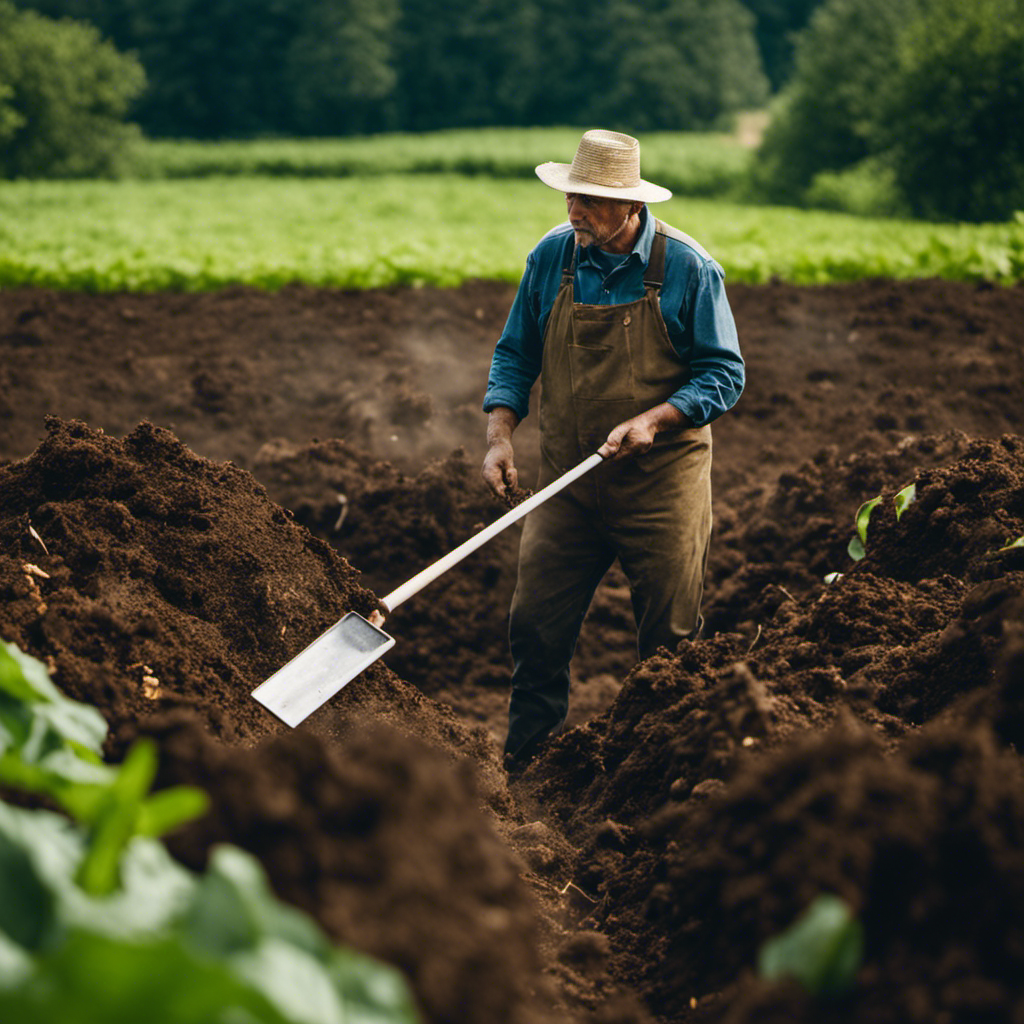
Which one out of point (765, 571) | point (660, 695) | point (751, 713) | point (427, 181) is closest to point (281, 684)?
point (660, 695)

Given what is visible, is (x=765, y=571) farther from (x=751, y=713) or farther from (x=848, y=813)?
(x=848, y=813)

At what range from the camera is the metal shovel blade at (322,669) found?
326 cm

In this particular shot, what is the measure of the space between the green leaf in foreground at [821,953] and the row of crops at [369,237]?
9678 mm

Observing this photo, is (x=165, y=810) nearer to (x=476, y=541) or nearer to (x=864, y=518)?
(x=476, y=541)

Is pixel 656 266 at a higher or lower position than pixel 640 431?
higher

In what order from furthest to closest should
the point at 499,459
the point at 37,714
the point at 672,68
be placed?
the point at 672,68
the point at 499,459
the point at 37,714

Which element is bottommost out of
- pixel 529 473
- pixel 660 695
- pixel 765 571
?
pixel 529 473

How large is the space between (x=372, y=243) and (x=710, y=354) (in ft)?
30.6

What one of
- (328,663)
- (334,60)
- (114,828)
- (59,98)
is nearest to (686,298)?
(328,663)

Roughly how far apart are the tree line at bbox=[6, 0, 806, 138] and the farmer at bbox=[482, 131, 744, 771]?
46563 millimetres

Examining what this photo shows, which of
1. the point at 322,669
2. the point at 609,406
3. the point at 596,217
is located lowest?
the point at 322,669

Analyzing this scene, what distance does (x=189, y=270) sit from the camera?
35.8ft

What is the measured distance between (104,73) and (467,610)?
94.7 feet

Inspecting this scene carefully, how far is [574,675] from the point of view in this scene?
5.52m
